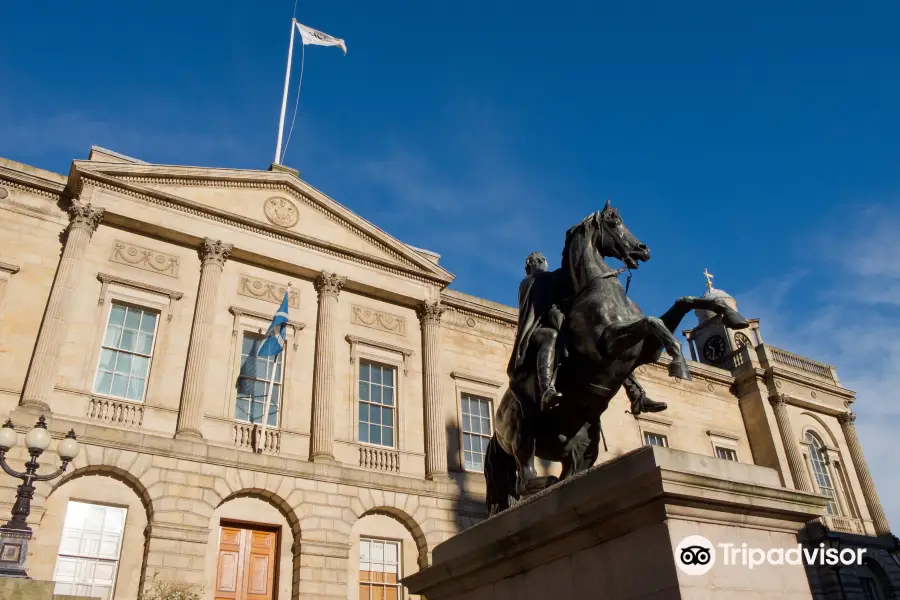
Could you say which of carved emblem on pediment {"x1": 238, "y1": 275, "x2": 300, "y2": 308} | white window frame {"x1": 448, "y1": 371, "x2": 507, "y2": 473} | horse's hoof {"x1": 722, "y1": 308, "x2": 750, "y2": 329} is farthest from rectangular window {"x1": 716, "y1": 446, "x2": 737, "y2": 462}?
horse's hoof {"x1": 722, "y1": 308, "x2": 750, "y2": 329}

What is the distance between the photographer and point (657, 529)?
3.75m

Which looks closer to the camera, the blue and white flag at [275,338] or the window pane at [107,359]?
the window pane at [107,359]

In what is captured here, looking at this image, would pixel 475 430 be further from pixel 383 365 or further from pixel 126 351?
pixel 126 351

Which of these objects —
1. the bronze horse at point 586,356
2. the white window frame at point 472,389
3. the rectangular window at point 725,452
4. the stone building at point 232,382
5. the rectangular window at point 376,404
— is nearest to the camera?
the bronze horse at point 586,356

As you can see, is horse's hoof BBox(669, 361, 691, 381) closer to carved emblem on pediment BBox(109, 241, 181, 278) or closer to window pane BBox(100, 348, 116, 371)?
window pane BBox(100, 348, 116, 371)

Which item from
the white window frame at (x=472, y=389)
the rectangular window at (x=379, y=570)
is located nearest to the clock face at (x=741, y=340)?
the white window frame at (x=472, y=389)

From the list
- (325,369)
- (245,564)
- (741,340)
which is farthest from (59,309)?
(741,340)

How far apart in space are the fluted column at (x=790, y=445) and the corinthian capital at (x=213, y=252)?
22.1m

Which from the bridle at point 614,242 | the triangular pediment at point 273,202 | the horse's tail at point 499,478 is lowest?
the horse's tail at point 499,478

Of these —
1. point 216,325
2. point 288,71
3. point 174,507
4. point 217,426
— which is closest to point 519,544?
point 174,507

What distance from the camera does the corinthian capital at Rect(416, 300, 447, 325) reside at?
21094 millimetres

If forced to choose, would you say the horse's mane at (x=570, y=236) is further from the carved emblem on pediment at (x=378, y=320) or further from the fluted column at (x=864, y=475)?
the fluted column at (x=864, y=475)

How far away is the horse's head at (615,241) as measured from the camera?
591 cm

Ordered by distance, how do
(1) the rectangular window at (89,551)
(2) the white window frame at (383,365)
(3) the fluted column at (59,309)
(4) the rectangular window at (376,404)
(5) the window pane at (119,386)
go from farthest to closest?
1. (4) the rectangular window at (376,404)
2. (2) the white window frame at (383,365)
3. (5) the window pane at (119,386)
4. (3) the fluted column at (59,309)
5. (1) the rectangular window at (89,551)
